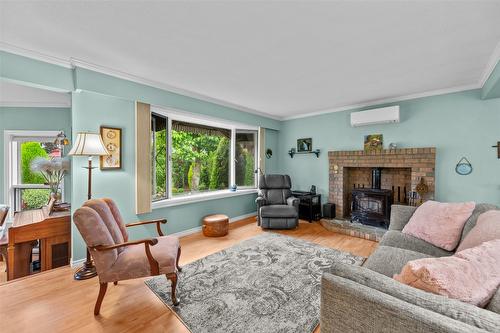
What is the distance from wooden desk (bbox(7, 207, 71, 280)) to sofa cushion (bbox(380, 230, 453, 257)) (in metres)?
3.68

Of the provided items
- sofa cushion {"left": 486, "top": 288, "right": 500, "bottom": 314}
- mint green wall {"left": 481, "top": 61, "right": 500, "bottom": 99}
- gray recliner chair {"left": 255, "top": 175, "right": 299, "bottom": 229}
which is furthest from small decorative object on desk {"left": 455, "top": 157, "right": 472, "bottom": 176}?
sofa cushion {"left": 486, "top": 288, "right": 500, "bottom": 314}

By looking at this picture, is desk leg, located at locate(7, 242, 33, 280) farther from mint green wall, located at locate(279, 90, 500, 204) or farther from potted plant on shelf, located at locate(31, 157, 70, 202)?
mint green wall, located at locate(279, 90, 500, 204)

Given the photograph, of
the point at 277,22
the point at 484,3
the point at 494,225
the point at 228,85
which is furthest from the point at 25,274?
the point at 484,3

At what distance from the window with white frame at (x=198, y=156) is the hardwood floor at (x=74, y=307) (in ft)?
4.83

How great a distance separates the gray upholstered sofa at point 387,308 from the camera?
710mm

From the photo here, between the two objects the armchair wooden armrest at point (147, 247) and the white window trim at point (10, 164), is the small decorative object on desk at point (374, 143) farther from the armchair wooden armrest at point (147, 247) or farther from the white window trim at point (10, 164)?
the white window trim at point (10, 164)

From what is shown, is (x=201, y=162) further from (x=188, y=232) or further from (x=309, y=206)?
(x=309, y=206)

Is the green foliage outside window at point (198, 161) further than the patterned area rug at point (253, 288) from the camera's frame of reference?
Yes

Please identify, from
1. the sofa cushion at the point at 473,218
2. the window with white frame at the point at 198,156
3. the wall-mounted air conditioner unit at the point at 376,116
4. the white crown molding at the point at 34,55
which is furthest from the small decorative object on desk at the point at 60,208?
the wall-mounted air conditioner unit at the point at 376,116

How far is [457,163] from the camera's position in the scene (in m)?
3.35

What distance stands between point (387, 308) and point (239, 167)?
4249 mm

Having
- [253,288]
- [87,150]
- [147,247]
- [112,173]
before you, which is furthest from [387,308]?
[112,173]

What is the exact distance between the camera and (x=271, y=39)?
2.02 metres

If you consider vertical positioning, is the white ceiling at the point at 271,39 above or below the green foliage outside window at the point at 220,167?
above
